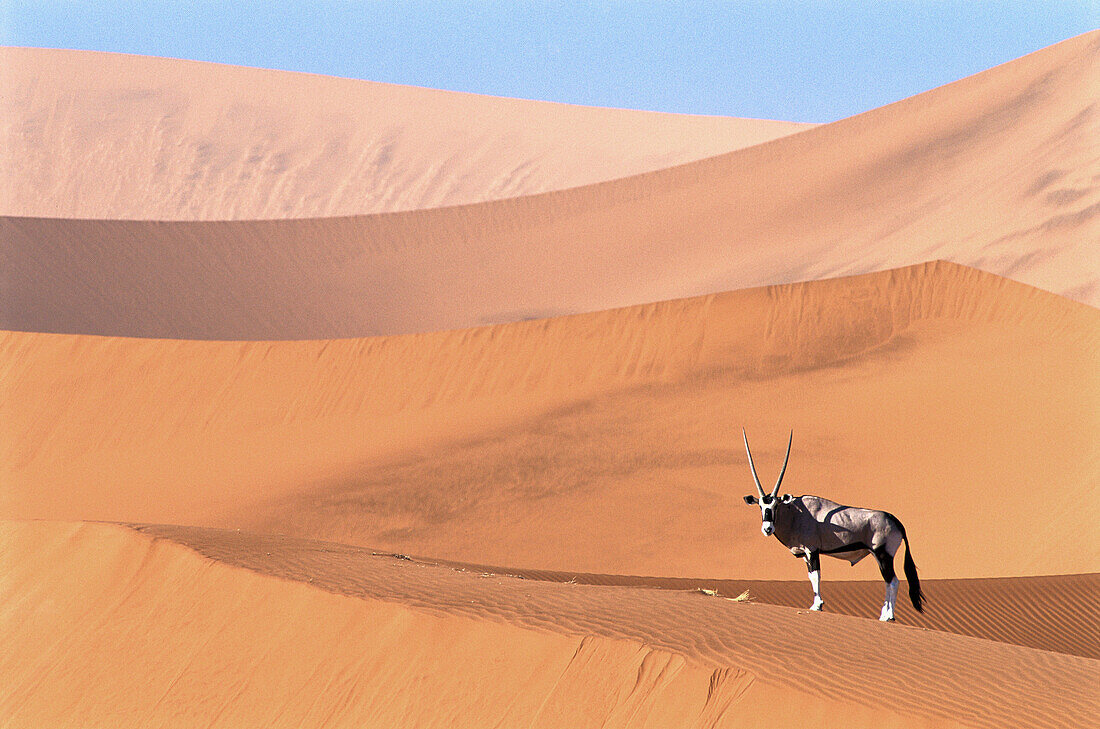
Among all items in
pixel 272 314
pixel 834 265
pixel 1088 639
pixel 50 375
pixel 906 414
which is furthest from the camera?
pixel 272 314

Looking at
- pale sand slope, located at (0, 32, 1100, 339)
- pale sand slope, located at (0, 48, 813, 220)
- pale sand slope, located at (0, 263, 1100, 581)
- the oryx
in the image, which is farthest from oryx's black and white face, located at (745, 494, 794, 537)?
pale sand slope, located at (0, 48, 813, 220)

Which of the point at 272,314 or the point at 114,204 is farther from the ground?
the point at 272,314

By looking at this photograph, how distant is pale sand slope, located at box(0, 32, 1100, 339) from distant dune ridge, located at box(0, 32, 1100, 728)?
0.19 m

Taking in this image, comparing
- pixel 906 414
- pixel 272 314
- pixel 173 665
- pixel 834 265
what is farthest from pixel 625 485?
pixel 272 314

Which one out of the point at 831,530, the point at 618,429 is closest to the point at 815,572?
the point at 831,530

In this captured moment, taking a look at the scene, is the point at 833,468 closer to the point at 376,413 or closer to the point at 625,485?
the point at 625,485

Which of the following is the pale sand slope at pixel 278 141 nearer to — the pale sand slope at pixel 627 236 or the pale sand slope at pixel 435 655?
the pale sand slope at pixel 627 236

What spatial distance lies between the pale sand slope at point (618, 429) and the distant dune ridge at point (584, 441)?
3.1 inches

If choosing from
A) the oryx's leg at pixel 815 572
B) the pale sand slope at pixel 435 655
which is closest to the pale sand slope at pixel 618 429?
the oryx's leg at pixel 815 572

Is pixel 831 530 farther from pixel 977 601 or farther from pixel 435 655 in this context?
pixel 977 601

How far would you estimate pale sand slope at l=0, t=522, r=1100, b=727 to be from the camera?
287 inches

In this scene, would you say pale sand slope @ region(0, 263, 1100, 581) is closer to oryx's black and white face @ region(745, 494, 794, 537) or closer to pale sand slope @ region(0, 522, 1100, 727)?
oryx's black and white face @ region(745, 494, 794, 537)

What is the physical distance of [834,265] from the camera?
39656mm

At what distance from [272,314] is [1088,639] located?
39362mm
